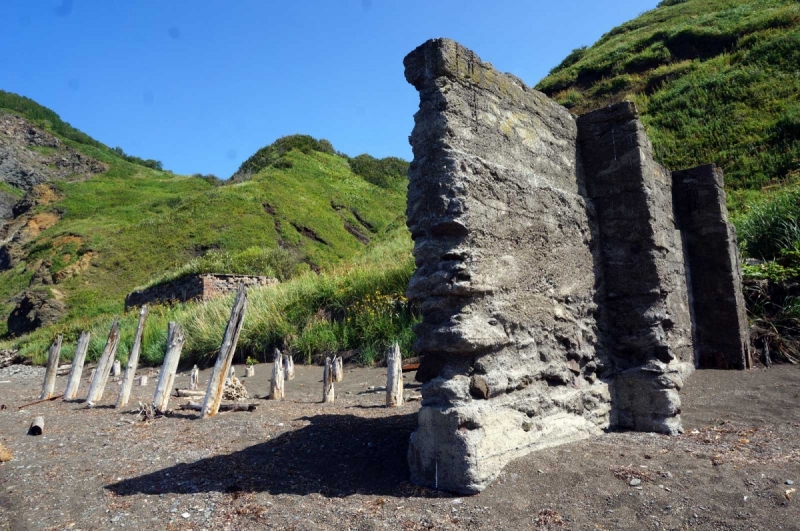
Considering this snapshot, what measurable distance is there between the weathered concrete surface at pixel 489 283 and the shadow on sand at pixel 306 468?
54 cm

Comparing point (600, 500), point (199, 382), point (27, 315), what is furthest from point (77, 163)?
point (600, 500)

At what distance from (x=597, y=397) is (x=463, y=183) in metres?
2.47

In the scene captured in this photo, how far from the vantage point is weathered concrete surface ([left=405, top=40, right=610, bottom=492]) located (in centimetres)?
369

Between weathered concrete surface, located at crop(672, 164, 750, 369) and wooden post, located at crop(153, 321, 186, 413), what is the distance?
7.25m

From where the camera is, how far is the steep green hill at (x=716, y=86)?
1566 cm

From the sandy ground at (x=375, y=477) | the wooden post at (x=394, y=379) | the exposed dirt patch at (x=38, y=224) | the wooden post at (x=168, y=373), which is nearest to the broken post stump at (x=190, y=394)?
the wooden post at (x=168, y=373)

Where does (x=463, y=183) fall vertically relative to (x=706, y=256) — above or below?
below

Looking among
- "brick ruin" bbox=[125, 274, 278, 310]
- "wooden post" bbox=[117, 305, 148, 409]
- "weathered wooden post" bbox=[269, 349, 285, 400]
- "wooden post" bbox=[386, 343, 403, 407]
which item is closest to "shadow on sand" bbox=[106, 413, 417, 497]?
"wooden post" bbox=[386, 343, 403, 407]

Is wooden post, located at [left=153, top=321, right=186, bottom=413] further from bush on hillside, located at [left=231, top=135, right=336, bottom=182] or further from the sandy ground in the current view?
bush on hillside, located at [left=231, top=135, right=336, bottom=182]

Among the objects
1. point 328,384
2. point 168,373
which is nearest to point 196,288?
point 168,373

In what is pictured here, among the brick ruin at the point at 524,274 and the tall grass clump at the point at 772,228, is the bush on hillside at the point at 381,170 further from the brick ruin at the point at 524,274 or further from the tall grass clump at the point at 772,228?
the brick ruin at the point at 524,274

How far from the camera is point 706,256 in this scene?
7336mm

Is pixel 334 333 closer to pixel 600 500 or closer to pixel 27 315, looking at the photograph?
pixel 600 500

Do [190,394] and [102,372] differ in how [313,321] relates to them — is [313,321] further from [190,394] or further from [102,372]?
[102,372]
